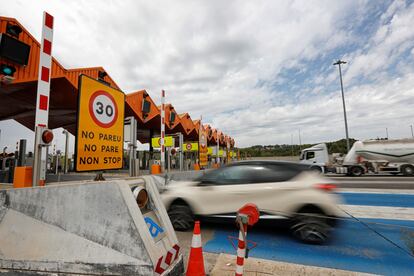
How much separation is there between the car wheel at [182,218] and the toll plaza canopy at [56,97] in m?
4.36

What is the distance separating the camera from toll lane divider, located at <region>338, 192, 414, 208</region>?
720 centimetres

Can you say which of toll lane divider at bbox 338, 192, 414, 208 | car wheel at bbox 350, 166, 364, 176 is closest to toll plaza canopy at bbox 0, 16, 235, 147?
toll lane divider at bbox 338, 192, 414, 208

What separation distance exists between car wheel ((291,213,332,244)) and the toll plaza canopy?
6.29 meters

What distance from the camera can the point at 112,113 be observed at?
396 centimetres

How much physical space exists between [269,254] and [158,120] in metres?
13.1

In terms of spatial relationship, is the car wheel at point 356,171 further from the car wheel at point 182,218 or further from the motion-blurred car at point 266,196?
the car wheel at point 182,218

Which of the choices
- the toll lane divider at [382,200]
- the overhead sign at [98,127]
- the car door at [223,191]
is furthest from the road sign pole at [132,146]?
the toll lane divider at [382,200]

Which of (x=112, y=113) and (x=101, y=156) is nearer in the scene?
(x=101, y=156)

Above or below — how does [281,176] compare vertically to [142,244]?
above

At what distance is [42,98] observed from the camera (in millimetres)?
3201

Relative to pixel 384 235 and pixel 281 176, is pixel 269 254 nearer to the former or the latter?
pixel 281 176

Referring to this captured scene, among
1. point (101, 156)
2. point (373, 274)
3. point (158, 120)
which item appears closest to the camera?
point (373, 274)

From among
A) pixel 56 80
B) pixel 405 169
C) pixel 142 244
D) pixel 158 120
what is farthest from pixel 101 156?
pixel 405 169

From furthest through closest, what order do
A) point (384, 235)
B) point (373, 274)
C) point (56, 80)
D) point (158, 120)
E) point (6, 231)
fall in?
point (158, 120) → point (56, 80) → point (384, 235) → point (373, 274) → point (6, 231)
